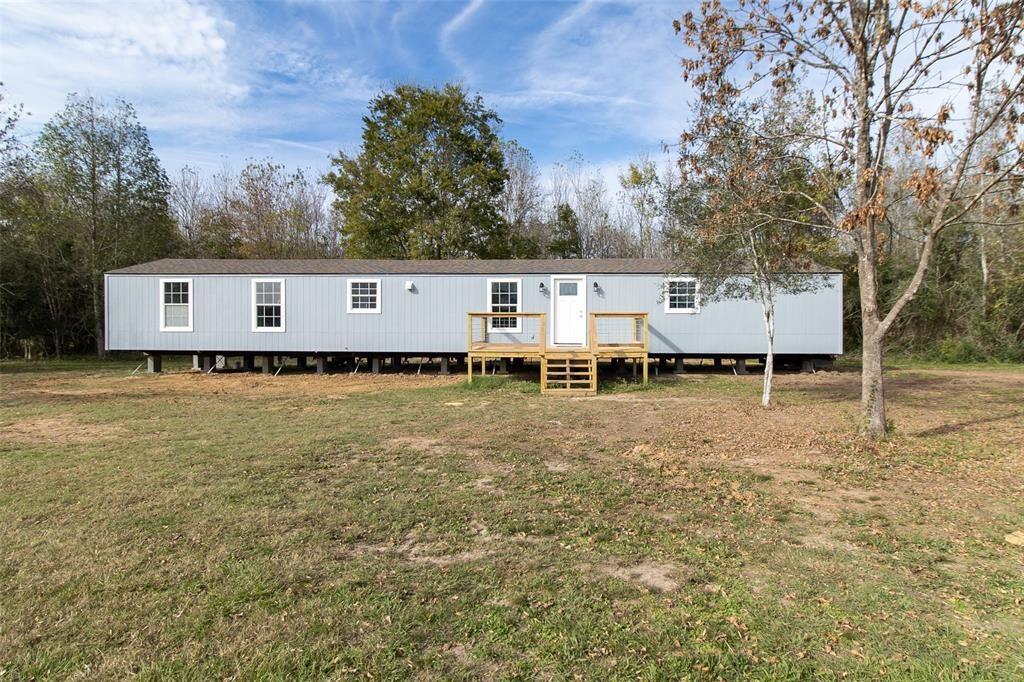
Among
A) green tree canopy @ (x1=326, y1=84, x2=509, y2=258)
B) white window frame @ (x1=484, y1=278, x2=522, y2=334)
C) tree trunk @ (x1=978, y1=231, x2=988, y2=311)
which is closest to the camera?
white window frame @ (x1=484, y1=278, x2=522, y2=334)

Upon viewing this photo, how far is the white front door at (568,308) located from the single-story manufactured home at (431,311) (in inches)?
1.0

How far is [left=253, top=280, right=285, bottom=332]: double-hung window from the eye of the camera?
15.1m

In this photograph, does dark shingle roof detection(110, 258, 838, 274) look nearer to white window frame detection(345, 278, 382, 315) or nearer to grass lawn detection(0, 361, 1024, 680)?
white window frame detection(345, 278, 382, 315)

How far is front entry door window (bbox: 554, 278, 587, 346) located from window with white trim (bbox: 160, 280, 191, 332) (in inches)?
394

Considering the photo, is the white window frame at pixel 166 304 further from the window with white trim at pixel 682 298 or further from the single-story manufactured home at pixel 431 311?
the window with white trim at pixel 682 298

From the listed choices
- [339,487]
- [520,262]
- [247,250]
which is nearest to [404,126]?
[247,250]

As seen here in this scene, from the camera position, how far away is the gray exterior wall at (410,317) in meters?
14.5

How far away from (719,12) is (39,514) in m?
8.30

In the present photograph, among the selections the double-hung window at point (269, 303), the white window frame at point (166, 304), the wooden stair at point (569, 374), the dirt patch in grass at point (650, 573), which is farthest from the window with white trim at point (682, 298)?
the white window frame at point (166, 304)

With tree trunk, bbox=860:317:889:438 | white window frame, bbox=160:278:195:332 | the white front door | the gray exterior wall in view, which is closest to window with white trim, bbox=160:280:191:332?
white window frame, bbox=160:278:195:332

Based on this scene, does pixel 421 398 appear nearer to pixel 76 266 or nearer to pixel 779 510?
pixel 779 510

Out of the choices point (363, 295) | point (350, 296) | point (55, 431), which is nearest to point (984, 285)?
point (363, 295)

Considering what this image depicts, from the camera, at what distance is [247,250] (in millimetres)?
26703

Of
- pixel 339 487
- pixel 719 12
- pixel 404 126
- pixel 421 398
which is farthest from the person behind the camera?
pixel 404 126
